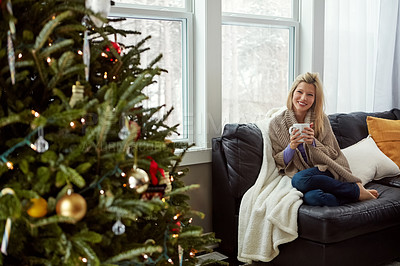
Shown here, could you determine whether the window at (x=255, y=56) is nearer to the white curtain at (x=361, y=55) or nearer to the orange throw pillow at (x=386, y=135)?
the white curtain at (x=361, y=55)

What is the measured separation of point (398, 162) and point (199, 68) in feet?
5.59

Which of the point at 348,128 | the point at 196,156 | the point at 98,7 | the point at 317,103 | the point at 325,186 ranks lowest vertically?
the point at 325,186

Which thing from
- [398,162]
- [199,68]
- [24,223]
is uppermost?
[199,68]

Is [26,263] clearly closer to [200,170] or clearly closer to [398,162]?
[200,170]

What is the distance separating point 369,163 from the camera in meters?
3.12

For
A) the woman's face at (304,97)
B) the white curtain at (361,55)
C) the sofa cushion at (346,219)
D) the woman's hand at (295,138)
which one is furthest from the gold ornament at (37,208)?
the white curtain at (361,55)

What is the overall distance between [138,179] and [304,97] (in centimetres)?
199

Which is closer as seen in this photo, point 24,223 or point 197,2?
point 24,223

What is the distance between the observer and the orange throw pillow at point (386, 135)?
11.0ft

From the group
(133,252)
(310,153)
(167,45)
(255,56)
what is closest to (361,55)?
(255,56)

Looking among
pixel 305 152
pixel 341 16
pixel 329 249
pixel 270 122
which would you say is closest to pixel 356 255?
pixel 329 249

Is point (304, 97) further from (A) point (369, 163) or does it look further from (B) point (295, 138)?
(A) point (369, 163)

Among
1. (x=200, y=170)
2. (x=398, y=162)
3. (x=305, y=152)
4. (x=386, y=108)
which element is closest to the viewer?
(x=305, y=152)

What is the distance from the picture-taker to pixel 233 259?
2.89 m
